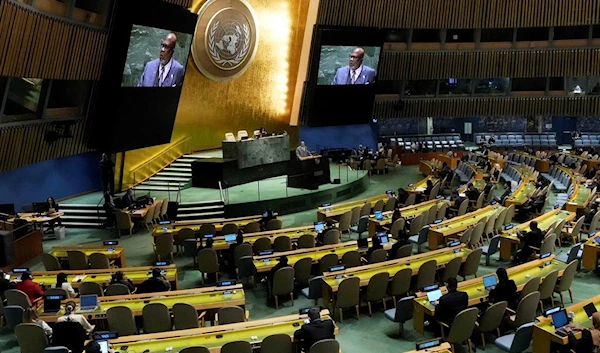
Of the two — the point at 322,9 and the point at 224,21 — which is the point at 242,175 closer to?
the point at 224,21

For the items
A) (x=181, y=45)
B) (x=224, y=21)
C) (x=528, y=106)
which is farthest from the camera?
(x=528, y=106)

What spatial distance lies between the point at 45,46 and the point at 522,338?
1336cm

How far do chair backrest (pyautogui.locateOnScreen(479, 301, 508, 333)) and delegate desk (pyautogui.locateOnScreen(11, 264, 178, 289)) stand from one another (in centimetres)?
520

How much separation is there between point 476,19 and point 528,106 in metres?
5.78

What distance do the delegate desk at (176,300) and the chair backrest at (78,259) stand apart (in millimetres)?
2475

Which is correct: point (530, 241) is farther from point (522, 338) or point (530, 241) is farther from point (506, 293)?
point (522, 338)

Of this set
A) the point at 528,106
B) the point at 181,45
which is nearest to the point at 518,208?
the point at 181,45

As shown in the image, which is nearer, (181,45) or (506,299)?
(506,299)

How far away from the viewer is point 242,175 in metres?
19.5

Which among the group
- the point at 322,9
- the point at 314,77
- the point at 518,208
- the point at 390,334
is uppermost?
the point at 322,9

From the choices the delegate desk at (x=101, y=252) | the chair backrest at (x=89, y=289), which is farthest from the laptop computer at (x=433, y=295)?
the delegate desk at (x=101, y=252)

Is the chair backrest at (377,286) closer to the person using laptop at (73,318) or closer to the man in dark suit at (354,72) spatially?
the person using laptop at (73,318)

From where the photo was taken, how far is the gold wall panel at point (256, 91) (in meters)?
22.3

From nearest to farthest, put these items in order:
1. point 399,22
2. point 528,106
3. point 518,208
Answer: point 518,208
point 399,22
point 528,106
